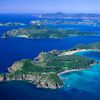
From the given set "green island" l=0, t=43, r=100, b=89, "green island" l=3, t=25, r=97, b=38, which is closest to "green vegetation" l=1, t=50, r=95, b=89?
Result: "green island" l=0, t=43, r=100, b=89

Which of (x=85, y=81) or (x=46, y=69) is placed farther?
(x=46, y=69)

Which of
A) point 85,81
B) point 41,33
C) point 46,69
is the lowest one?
point 41,33

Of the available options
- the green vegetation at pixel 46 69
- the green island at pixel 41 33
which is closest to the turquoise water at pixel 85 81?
the green vegetation at pixel 46 69

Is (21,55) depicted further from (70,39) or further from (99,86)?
(70,39)

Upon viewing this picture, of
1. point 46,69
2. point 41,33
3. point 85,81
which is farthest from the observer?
point 41,33

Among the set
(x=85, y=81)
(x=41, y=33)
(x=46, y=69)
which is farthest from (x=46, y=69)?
(x=41, y=33)

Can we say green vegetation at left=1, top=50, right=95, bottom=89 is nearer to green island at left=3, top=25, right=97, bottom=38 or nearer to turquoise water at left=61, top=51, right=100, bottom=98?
turquoise water at left=61, top=51, right=100, bottom=98

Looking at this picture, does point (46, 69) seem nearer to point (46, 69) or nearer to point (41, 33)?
point (46, 69)

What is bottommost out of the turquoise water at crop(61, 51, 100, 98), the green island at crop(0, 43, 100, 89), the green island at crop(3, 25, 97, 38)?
the green island at crop(3, 25, 97, 38)

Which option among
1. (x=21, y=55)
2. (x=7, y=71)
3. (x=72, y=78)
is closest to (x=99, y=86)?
(x=72, y=78)
